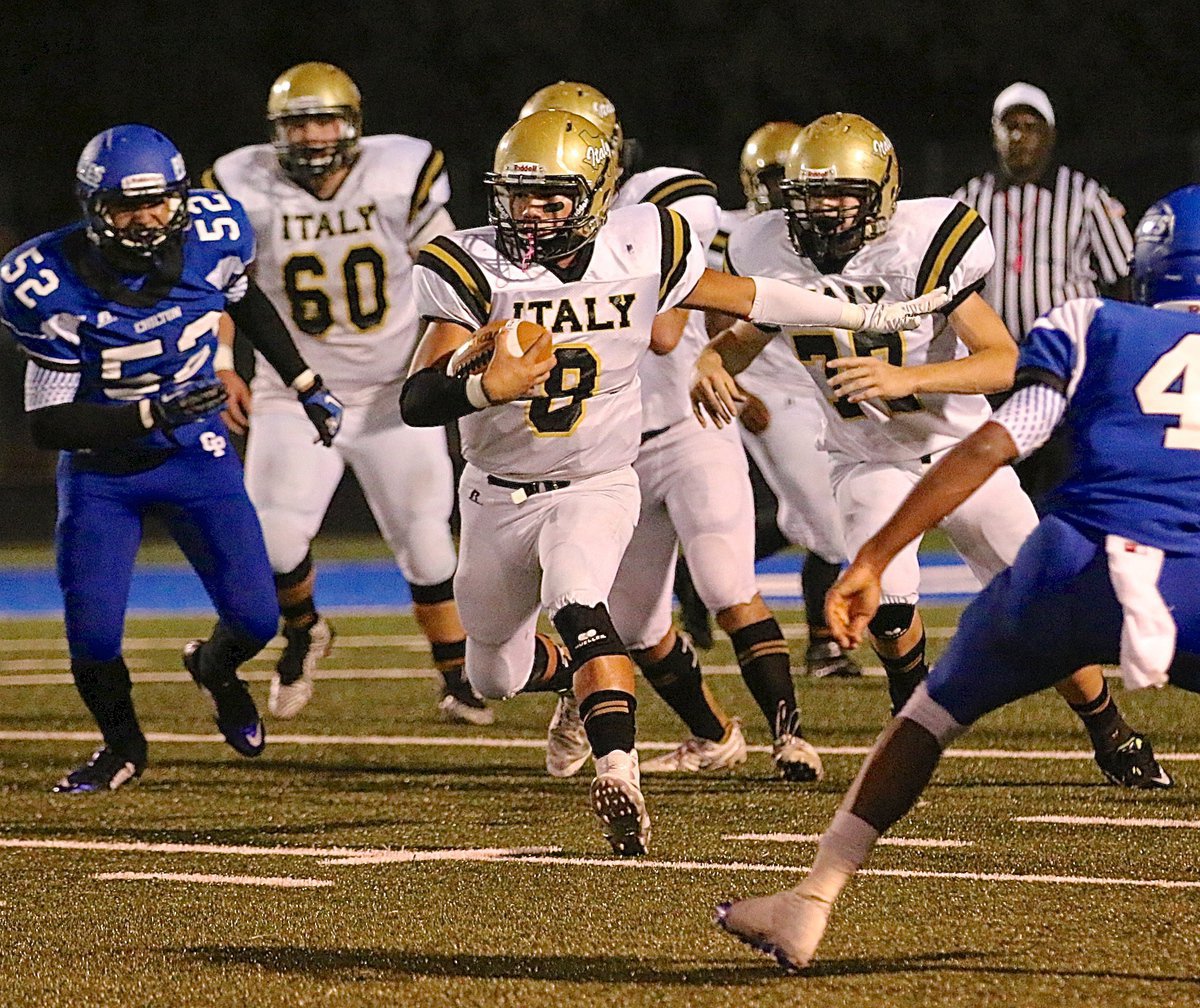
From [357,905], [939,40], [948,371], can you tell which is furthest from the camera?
[939,40]

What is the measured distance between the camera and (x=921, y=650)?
526 centimetres

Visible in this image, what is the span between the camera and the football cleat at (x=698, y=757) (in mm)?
5352

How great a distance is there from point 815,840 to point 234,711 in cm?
178

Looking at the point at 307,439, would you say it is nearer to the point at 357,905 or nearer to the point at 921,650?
the point at 921,650

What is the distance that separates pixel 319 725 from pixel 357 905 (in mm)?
2550

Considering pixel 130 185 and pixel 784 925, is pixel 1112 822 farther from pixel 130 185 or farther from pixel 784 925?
pixel 130 185

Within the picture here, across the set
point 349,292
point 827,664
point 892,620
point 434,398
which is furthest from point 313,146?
point 434,398

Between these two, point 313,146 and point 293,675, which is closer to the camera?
point 313,146

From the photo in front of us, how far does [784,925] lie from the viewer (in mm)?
3234

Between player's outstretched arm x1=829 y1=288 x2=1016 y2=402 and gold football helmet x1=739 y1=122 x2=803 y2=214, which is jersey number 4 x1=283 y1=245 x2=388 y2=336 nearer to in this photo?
gold football helmet x1=739 y1=122 x2=803 y2=214

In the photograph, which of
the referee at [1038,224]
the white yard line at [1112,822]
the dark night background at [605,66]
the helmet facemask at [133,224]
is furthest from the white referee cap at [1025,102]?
the dark night background at [605,66]

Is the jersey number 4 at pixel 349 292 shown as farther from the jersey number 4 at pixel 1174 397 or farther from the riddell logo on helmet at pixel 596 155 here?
the jersey number 4 at pixel 1174 397

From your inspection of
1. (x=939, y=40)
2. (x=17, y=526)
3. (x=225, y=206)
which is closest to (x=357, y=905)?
(x=225, y=206)

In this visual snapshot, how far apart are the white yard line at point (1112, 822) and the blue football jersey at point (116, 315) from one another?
84.6 inches
